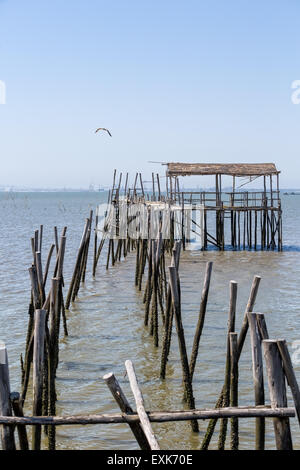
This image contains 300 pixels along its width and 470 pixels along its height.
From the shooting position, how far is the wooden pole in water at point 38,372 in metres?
4.85

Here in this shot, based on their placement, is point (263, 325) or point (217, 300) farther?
point (217, 300)

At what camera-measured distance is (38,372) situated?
191 inches

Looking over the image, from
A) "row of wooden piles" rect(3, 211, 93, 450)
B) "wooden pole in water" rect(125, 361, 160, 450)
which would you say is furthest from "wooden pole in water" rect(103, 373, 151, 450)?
"row of wooden piles" rect(3, 211, 93, 450)

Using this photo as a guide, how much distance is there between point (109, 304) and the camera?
13875mm

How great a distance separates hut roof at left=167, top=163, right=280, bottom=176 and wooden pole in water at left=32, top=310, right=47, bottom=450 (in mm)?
20255

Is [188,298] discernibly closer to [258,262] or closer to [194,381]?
[194,381]

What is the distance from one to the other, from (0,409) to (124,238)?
1850 centimetres

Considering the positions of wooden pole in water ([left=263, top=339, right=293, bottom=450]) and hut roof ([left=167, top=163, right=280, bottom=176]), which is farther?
hut roof ([left=167, top=163, right=280, bottom=176])

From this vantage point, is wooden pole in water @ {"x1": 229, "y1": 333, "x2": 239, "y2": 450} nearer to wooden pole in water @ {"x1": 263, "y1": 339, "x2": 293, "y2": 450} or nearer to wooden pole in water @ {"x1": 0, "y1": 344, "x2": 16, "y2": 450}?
wooden pole in water @ {"x1": 263, "y1": 339, "x2": 293, "y2": 450}

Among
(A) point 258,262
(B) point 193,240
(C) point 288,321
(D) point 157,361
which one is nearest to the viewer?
(D) point 157,361

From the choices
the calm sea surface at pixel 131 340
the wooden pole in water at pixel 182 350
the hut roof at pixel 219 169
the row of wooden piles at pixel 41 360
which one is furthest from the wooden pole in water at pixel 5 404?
the hut roof at pixel 219 169

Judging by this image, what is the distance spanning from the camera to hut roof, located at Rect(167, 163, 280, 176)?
25172 millimetres
